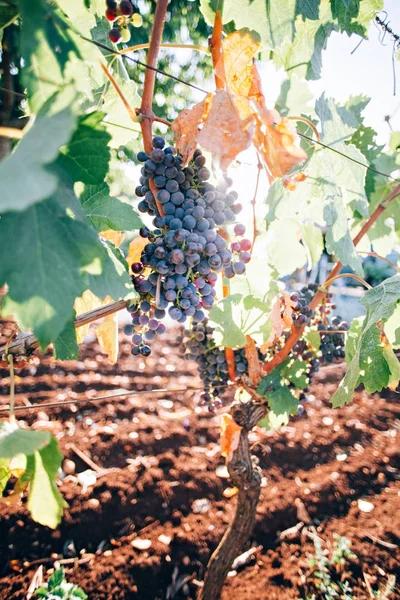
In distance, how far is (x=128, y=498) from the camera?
216cm

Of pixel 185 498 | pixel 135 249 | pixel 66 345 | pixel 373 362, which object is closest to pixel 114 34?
pixel 135 249

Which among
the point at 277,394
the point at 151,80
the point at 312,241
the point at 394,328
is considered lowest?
the point at 277,394

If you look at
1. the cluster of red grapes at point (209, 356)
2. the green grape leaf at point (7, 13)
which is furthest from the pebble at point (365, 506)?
the green grape leaf at point (7, 13)

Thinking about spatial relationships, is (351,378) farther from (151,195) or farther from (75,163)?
(75,163)

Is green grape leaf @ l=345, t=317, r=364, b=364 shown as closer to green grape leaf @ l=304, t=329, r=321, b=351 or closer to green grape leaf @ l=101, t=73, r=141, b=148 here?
green grape leaf @ l=304, t=329, r=321, b=351

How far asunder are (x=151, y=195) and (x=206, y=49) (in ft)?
1.15

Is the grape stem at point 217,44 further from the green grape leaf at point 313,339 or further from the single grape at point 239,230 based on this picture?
the green grape leaf at point 313,339

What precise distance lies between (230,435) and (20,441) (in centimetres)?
109

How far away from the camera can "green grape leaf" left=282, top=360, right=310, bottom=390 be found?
5.02 ft

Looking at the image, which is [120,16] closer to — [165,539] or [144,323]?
[144,323]

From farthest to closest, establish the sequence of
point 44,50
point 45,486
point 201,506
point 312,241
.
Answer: point 201,506 < point 312,241 < point 45,486 < point 44,50

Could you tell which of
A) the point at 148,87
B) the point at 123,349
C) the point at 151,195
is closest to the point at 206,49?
the point at 148,87

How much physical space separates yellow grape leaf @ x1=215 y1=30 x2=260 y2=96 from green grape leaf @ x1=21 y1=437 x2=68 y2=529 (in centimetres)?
82

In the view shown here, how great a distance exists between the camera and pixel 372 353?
1.17 metres
